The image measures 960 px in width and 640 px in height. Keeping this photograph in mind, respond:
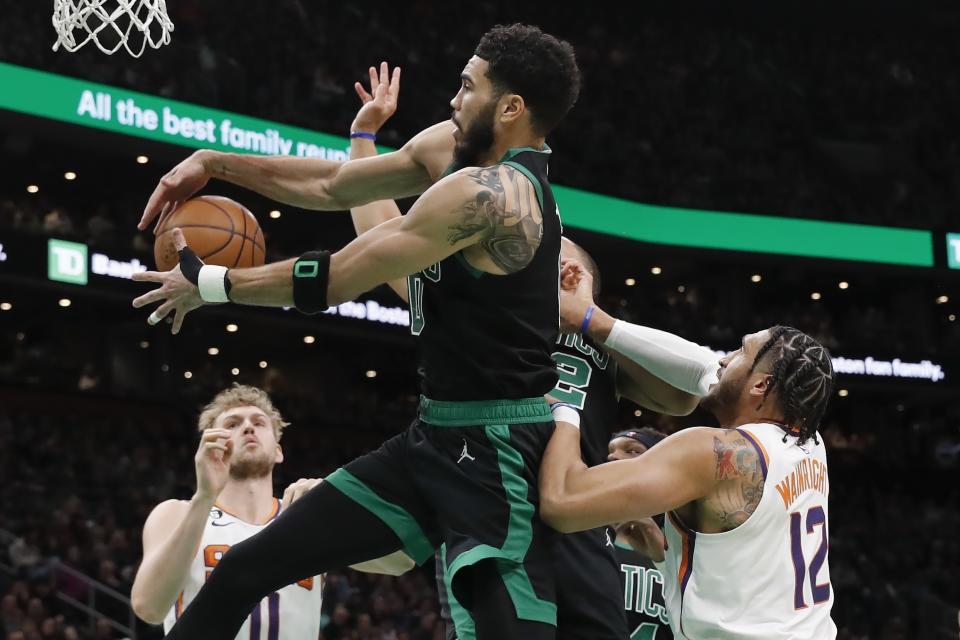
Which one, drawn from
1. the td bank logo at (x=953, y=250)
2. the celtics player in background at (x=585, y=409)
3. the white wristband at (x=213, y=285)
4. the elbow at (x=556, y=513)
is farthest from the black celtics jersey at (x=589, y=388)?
the td bank logo at (x=953, y=250)

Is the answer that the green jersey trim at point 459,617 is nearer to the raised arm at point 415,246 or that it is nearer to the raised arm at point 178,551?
the raised arm at point 415,246

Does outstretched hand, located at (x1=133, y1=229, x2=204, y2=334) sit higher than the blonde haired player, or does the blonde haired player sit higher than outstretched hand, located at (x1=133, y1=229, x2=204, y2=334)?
outstretched hand, located at (x1=133, y1=229, x2=204, y2=334)

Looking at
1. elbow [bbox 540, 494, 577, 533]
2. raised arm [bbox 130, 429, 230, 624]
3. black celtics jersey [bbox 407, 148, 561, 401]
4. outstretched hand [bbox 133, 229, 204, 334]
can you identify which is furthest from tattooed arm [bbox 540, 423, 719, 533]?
raised arm [bbox 130, 429, 230, 624]

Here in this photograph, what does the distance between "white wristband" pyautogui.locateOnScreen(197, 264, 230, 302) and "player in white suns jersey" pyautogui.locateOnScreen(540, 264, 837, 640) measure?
1.03 metres

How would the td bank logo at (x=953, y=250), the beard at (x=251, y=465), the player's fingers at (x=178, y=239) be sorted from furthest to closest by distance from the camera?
1. the td bank logo at (x=953, y=250)
2. the beard at (x=251, y=465)
3. the player's fingers at (x=178, y=239)

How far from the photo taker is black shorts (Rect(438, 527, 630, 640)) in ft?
13.1

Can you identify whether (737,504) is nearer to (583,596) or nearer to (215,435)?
(583,596)

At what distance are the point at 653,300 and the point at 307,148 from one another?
32.0 feet

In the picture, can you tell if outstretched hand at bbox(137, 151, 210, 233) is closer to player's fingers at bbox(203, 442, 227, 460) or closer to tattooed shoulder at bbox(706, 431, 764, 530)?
player's fingers at bbox(203, 442, 227, 460)

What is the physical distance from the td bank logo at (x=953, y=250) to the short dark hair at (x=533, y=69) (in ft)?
76.4

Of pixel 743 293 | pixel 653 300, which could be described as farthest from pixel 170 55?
pixel 743 293

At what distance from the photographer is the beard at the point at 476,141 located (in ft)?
13.1

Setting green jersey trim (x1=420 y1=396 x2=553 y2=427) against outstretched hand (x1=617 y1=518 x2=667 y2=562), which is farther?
outstretched hand (x1=617 y1=518 x2=667 y2=562)

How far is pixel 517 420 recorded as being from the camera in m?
3.86
